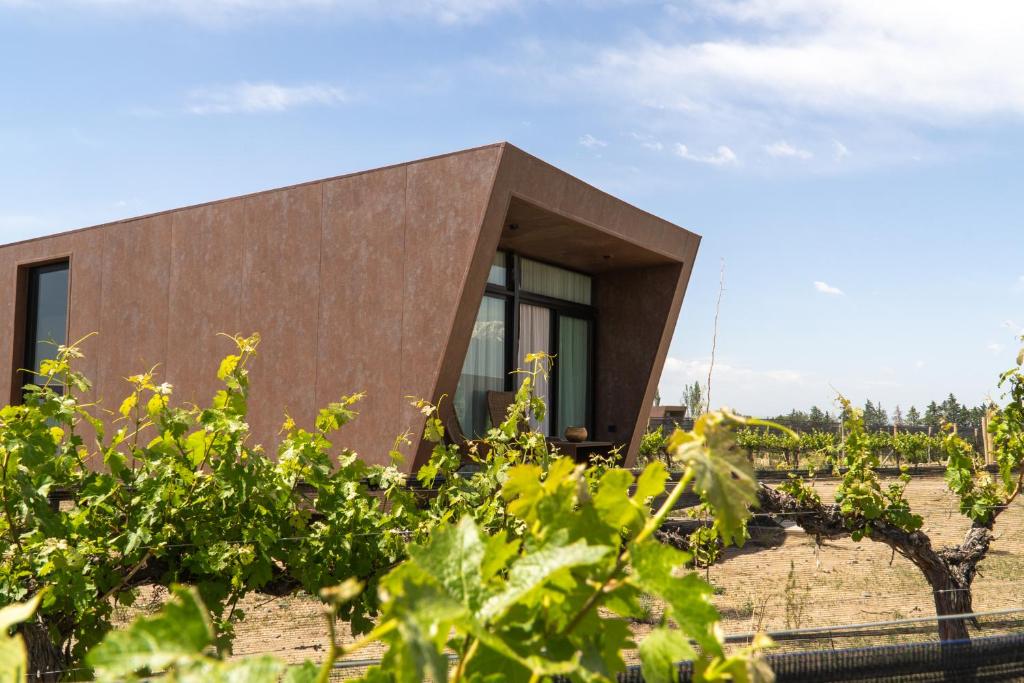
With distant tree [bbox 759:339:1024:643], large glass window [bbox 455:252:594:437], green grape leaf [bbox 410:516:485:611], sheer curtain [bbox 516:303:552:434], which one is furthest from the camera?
sheer curtain [bbox 516:303:552:434]

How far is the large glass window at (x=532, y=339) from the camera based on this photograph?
31.3 ft

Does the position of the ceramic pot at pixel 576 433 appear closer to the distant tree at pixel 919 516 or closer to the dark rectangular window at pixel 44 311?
the distant tree at pixel 919 516

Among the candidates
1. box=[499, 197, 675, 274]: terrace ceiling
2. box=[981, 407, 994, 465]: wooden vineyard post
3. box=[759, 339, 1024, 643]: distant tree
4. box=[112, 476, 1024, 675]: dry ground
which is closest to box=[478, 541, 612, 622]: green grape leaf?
box=[112, 476, 1024, 675]: dry ground

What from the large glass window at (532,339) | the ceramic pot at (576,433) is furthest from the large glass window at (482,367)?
the ceramic pot at (576,433)

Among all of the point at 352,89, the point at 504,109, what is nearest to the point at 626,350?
the point at 504,109

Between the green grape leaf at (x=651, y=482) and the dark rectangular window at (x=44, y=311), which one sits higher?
the dark rectangular window at (x=44, y=311)

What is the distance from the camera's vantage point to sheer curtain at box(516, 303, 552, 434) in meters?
10.3

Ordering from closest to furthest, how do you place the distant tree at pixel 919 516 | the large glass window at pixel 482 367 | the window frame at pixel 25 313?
the distant tree at pixel 919 516 → the large glass window at pixel 482 367 → the window frame at pixel 25 313

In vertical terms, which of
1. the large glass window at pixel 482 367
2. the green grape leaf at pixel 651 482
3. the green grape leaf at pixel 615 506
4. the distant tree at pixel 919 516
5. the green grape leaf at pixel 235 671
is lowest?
the distant tree at pixel 919 516

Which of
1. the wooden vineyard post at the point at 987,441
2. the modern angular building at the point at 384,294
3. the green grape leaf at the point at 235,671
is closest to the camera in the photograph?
the green grape leaf at the point at 235,671

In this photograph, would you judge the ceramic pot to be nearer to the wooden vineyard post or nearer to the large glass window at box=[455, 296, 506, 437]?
the large glass window at box=[455, 296, 506, 437]

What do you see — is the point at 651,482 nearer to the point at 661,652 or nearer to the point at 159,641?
the point at 661,652

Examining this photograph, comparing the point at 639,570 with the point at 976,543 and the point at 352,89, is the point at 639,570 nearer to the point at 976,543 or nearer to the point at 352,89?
the point at 976,543

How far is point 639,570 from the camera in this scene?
1.74 feet
